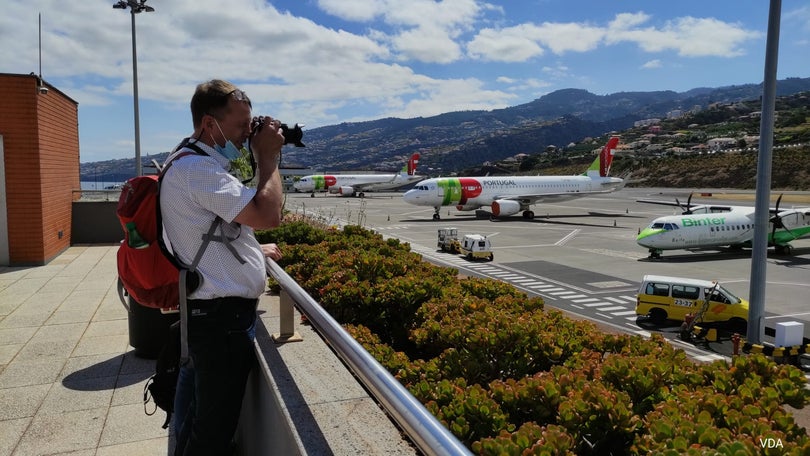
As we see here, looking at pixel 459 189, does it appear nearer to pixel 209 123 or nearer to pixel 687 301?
pixel 687 301

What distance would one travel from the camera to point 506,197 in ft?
157

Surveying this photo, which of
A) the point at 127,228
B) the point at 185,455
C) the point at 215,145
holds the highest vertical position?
the point at 215,145

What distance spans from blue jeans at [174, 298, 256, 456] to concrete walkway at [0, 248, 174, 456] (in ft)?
6.98

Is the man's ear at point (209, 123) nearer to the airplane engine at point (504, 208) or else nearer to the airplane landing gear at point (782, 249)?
the airplane landing gear at point (782, 249)

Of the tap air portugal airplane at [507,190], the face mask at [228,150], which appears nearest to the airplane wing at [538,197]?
the tap air portugal airplane at [507,190]

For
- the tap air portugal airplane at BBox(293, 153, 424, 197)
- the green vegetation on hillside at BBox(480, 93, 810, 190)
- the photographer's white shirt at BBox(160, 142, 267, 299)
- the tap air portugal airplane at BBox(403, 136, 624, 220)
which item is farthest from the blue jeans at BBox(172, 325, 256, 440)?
the tap air portugal airplane at BBox(293, 153, 424, 197)

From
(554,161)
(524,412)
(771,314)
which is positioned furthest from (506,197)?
(554,161)

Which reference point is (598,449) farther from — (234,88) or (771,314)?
(771,314)

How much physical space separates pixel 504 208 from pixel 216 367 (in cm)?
4383

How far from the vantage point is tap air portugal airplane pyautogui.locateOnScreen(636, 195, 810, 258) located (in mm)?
27078

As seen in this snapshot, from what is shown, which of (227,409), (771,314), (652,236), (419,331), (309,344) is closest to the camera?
(227,409)

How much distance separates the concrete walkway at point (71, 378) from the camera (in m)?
4.81

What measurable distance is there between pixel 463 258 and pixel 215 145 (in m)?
24.5

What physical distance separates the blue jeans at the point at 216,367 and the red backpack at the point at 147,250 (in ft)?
0.63
